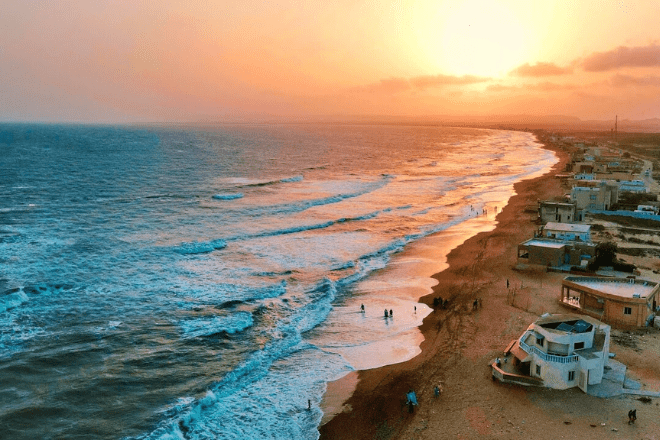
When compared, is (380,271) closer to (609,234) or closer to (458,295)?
(458,295)

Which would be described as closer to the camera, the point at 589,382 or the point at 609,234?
the point at 589,382

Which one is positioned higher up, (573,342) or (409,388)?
(573,342)

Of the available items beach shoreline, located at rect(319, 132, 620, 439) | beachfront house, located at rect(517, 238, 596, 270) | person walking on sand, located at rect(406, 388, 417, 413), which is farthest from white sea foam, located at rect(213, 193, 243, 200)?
person walking on sand, located at rect(406, 388, 417, 413)

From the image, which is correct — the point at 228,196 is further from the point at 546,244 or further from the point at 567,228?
the point at 567,228

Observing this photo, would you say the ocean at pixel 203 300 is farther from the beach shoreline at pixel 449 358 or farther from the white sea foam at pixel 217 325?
the beach shoreline at pixel 449 358

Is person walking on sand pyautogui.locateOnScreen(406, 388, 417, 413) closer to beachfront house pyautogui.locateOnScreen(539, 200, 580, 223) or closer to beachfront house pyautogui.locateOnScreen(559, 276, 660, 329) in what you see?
beachfront house pyautogui.locateOnScreen(559, 276, 660, 329)

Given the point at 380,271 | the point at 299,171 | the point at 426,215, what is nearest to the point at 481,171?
the point at 299,171

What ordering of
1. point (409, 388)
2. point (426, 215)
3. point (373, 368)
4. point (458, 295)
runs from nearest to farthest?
1. point (409, 388)
2. point (373, 368)
3. point (458, 295)
4. point (426, 215)
